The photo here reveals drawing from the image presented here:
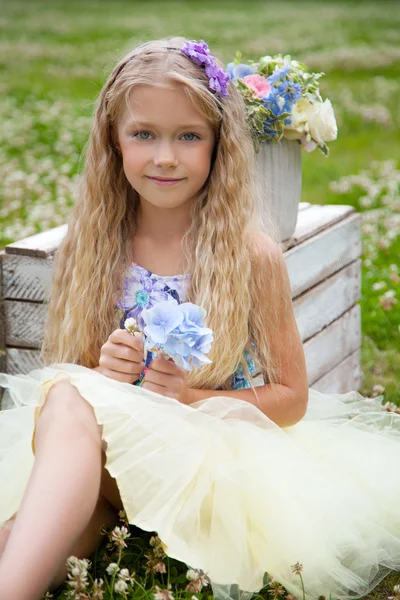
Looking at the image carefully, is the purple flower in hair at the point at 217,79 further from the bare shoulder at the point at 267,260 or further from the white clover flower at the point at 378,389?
the white clover flower at the point at 378,389

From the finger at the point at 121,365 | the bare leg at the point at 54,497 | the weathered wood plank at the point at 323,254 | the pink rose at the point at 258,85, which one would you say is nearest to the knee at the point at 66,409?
the bare leg at the point at 54,497

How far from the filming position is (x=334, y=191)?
677 centimetres

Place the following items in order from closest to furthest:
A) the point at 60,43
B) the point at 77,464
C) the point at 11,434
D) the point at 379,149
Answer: the point at 77,464 < the point at 11,434 < the point at 379,149 < the point at 60,43

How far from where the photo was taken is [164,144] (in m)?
2.70

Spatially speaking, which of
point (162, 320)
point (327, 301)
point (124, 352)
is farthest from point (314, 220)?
point (162, 320)

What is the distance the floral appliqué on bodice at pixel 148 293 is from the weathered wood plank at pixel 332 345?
812 millimetres

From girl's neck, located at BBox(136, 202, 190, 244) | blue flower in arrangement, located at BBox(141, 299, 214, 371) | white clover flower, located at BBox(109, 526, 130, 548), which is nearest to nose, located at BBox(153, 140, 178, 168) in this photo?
girl's neck, located at BBox(136, 202, 190, 244)

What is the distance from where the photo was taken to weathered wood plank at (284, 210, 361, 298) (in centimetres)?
361

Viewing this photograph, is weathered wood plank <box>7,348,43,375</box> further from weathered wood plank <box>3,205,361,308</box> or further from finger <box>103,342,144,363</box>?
finger <box>103,342,144,363</box>

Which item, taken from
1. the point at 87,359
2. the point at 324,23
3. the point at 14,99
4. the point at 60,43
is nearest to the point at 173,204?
the point at 87,359

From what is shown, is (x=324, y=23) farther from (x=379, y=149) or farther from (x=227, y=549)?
(x=227, y=549)

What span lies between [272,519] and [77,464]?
524mm

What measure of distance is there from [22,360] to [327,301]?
126 centimetres

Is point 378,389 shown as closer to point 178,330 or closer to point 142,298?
point 142,298
